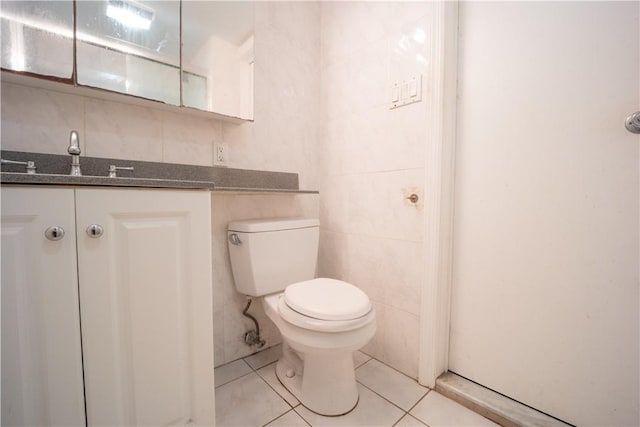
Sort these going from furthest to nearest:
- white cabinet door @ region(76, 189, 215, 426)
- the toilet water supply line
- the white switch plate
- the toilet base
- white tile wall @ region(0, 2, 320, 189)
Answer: the toilet water supply line < the white switch plate < the toilet base < white tile wall @ region(0, 2, 320, 189) < white cabinet door @ region(76, 189, 215, 426)

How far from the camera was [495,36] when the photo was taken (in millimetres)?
1051

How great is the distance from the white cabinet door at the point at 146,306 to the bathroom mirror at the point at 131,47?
0.57 m

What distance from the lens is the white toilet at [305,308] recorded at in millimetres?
917

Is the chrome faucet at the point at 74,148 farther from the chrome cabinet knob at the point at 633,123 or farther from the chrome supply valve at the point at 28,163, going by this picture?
the chrome cabinet knob at the point at 633,123

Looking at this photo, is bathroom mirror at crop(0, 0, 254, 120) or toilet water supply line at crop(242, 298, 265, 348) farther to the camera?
toilet water supply line at crop(242, 298, 265, 348)

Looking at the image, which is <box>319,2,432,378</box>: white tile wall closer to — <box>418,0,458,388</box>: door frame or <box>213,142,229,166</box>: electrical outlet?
<box>418,0,458,388</box>: door frame

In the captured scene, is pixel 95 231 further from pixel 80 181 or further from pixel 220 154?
pixel 220 154

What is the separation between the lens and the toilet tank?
3.87 feet

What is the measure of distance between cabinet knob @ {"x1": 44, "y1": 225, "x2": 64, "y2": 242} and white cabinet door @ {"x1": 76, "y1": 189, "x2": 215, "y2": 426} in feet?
0.10

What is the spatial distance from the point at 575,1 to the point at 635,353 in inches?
44.7

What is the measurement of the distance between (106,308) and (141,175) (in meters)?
0.58

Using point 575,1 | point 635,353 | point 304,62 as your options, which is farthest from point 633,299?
point 304,62

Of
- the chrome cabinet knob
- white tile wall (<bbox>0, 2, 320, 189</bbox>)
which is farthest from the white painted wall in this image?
white tile wall (<bbox>0, 2, 320, 189</bbox>)

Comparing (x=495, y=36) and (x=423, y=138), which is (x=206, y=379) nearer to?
(x=423, y=138)
